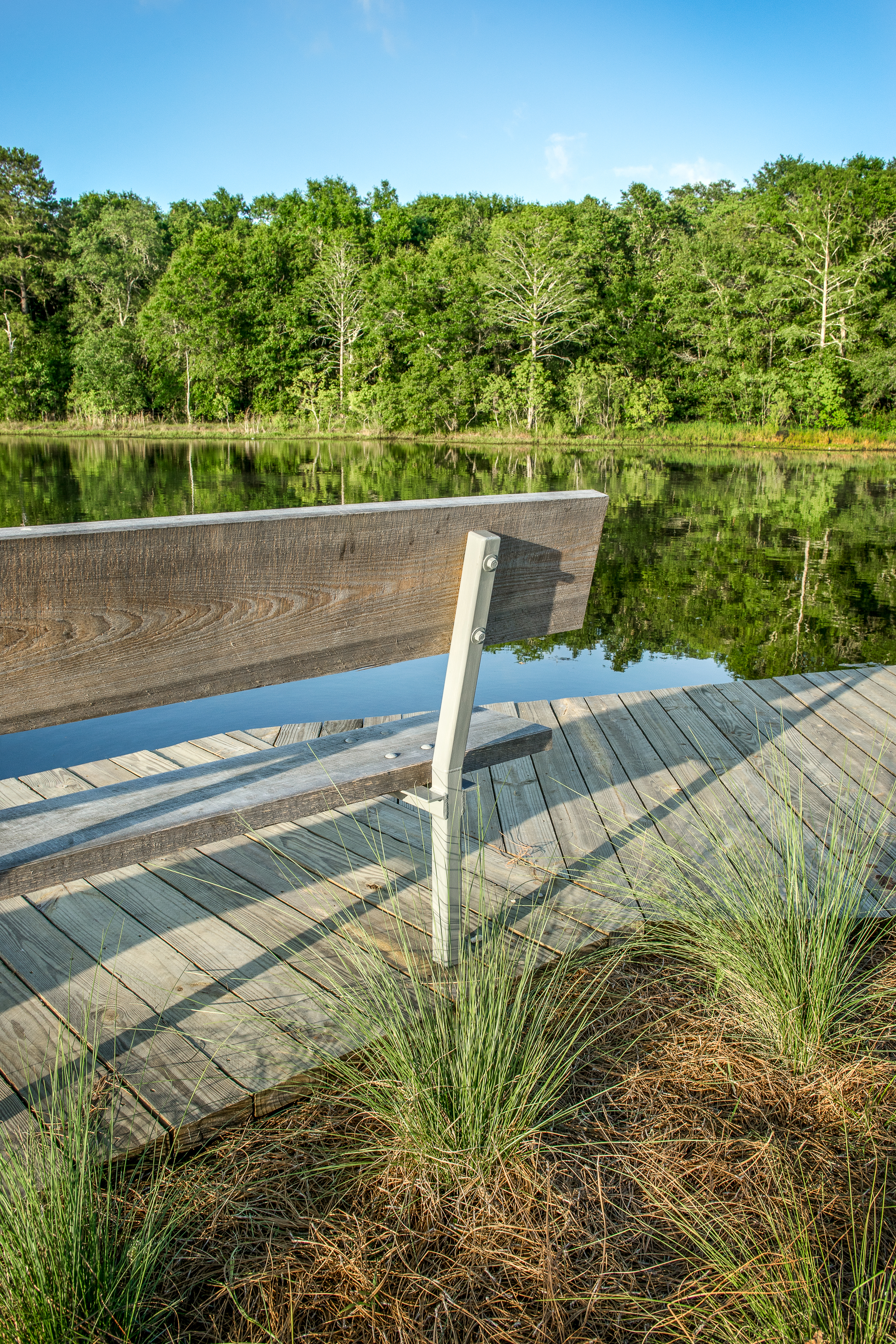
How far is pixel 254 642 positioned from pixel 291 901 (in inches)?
36.8

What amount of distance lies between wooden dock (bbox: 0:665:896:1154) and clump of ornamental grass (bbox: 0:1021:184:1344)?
0.45 feet

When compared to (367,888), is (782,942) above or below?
above

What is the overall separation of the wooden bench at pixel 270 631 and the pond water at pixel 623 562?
11.4 ft

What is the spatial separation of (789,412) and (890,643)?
2757 centimetres

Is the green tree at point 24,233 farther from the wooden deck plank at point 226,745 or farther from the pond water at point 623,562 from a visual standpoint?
the wooden deck plank at point 226,745

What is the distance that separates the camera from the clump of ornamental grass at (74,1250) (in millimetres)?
886

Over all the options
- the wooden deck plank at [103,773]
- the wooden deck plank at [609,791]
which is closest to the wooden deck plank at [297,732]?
the wooden deck plank at [103,773]

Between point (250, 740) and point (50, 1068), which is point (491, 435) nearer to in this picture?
point (250, 740)

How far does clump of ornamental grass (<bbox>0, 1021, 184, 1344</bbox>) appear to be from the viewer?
2.91 ft

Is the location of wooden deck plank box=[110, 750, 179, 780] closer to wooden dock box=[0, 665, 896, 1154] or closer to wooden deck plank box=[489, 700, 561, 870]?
wooden dock box=[0, 665, 896, 1154]

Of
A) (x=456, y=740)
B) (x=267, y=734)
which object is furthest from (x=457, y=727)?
(x=267, y=734)

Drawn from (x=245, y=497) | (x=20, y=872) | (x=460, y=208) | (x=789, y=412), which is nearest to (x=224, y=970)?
(x=20, y=872)

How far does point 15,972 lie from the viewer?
1.73 meters

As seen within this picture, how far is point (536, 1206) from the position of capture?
1.17 m
